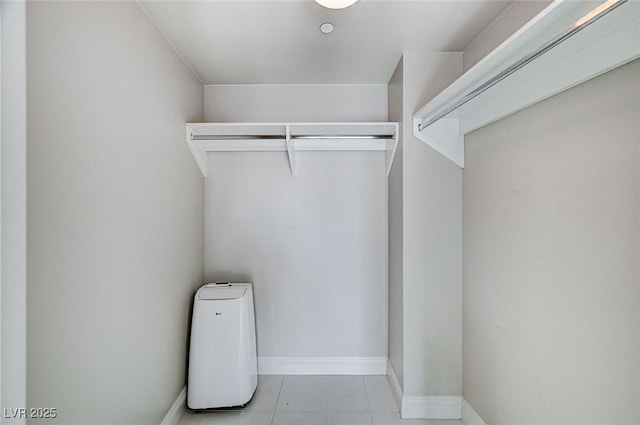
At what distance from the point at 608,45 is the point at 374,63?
1447 mm

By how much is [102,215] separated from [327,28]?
1461 millimetres

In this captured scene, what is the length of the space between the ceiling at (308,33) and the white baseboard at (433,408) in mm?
2238

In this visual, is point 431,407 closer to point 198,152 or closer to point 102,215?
point 102,215

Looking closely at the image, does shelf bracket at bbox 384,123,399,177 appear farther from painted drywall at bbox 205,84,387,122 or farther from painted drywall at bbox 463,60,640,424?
painted drywall at bbox 463,60,640,424

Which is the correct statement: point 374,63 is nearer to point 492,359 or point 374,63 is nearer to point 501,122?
point 501,122

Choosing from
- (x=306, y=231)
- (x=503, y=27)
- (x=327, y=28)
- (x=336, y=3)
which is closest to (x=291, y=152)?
(x=306, y=231)

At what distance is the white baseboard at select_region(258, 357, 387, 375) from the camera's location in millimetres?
2559

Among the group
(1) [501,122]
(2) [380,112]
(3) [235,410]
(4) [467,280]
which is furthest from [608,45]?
(3) [235,410]

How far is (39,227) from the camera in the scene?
987mm

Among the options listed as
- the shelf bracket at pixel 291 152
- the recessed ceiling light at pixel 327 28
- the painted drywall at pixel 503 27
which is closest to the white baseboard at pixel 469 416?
the shelf bracket at pixel 291 152

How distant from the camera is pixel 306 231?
258cm

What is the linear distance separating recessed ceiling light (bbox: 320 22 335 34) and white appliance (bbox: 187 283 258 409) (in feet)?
5.63

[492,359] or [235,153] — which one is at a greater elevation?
[235,153]
